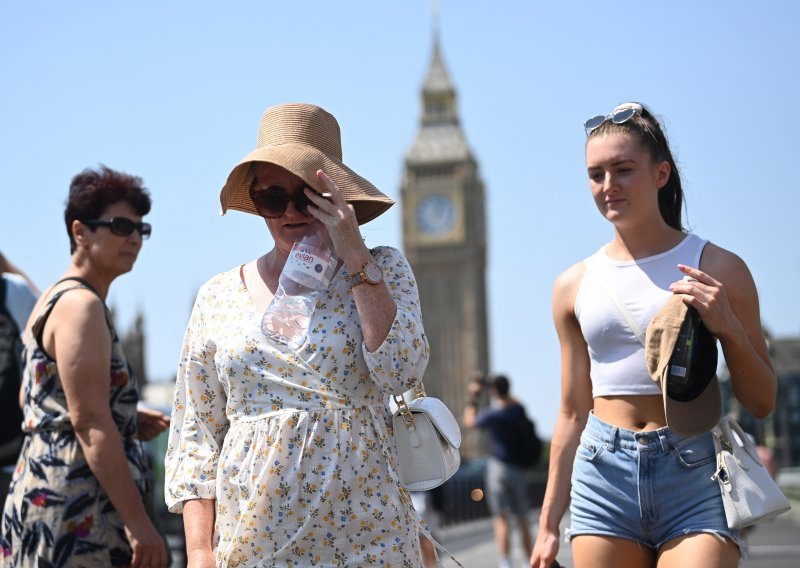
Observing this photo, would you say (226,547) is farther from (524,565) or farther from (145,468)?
Answer: (524,565)

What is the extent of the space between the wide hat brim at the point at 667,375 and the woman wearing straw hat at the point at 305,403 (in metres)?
0.68

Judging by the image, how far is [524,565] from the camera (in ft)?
36.4

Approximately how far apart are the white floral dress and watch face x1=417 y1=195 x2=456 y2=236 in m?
88.2

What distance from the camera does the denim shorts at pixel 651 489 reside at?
3576 millimetres

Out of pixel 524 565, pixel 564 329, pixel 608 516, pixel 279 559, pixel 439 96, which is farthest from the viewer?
pixel 439 96

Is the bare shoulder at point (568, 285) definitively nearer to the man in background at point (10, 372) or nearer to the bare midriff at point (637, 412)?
the bare midriff at point (637, 412)

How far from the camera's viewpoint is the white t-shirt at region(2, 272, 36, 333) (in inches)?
195

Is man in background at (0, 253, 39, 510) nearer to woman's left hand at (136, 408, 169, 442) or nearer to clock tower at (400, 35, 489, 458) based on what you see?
woman's left hand at (136, 408, 169, 442)

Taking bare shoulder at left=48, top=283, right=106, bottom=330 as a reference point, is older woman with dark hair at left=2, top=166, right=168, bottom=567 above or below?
below

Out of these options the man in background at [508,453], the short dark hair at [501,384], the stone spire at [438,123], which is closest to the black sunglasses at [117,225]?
the man in background at [508,453]

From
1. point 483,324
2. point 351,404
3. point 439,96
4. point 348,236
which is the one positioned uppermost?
point 439,96

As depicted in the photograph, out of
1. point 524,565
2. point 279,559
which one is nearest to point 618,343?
point 279,559

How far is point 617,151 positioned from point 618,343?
0.50 meters

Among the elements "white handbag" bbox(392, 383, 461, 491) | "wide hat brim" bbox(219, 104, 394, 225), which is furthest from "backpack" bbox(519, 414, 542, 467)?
"white handbag" bbox(392, 383, 461, 491)
